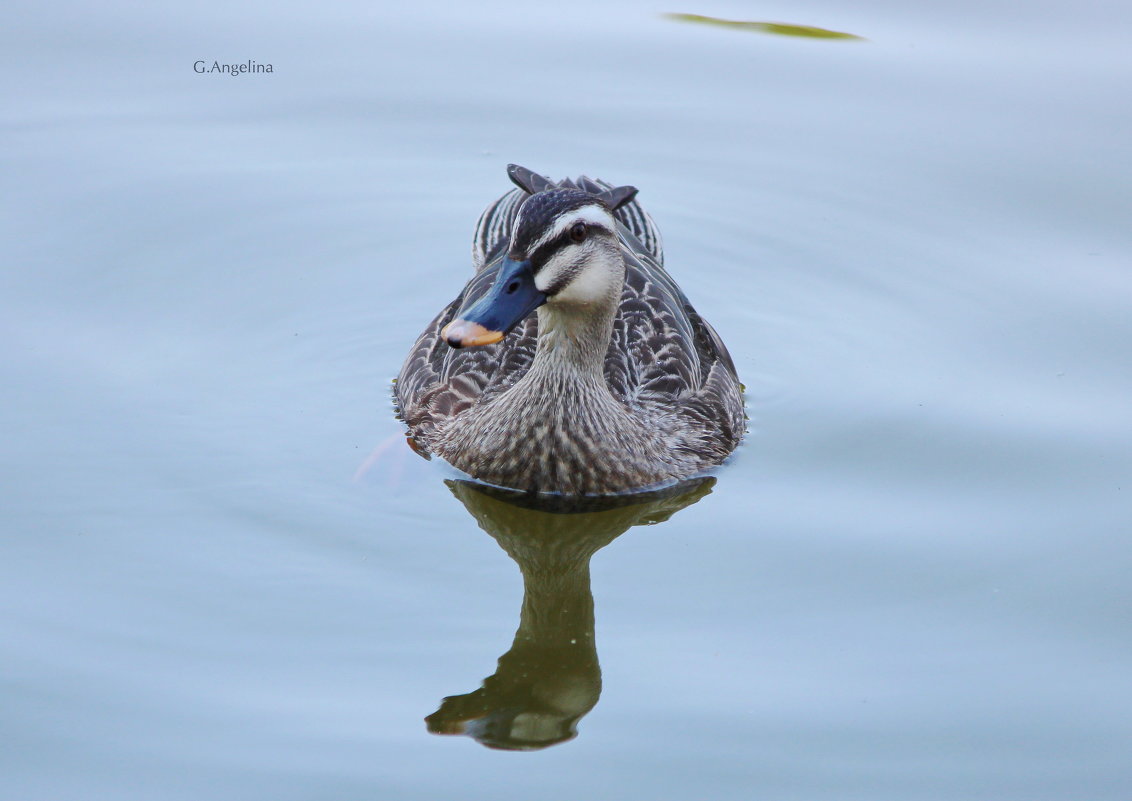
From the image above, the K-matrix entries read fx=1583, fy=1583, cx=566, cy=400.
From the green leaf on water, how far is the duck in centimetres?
466

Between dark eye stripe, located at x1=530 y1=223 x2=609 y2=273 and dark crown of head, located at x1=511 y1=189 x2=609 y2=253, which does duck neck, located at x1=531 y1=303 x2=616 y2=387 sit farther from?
dark crown of head, located at x1=511 y1=189 x2=609 y2=253

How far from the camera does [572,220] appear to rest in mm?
7902

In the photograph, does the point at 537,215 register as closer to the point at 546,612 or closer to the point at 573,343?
the point at 573,343

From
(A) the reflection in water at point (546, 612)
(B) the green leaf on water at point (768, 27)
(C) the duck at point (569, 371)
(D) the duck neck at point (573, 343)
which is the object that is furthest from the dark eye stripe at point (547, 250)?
(B) the green leaf on water at point (768, 27)

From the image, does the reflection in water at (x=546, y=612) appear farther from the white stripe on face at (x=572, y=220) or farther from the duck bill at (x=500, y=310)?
the white stripe on face at (x=572, y=220)

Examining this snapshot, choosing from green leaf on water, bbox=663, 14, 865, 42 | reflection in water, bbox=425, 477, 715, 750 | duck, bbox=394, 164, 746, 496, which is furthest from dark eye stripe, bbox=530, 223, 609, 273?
green leaf on water, bbox=663, 14, 865, 42

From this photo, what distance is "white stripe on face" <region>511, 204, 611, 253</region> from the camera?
25.5 feet

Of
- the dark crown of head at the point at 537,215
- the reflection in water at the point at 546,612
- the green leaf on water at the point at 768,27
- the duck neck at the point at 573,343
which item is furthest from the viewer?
the green leaf on water at the point at 768,27

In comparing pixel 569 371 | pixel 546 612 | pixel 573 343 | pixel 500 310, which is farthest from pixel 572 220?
pixel 546 612

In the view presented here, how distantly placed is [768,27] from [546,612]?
317 inches

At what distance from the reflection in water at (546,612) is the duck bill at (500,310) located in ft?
3.88

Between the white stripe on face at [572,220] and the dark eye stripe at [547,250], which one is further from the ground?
the white stripe on face at [572,220]

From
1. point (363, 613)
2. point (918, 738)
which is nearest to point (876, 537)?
point (918, 738)

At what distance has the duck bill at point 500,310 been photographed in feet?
24.8
